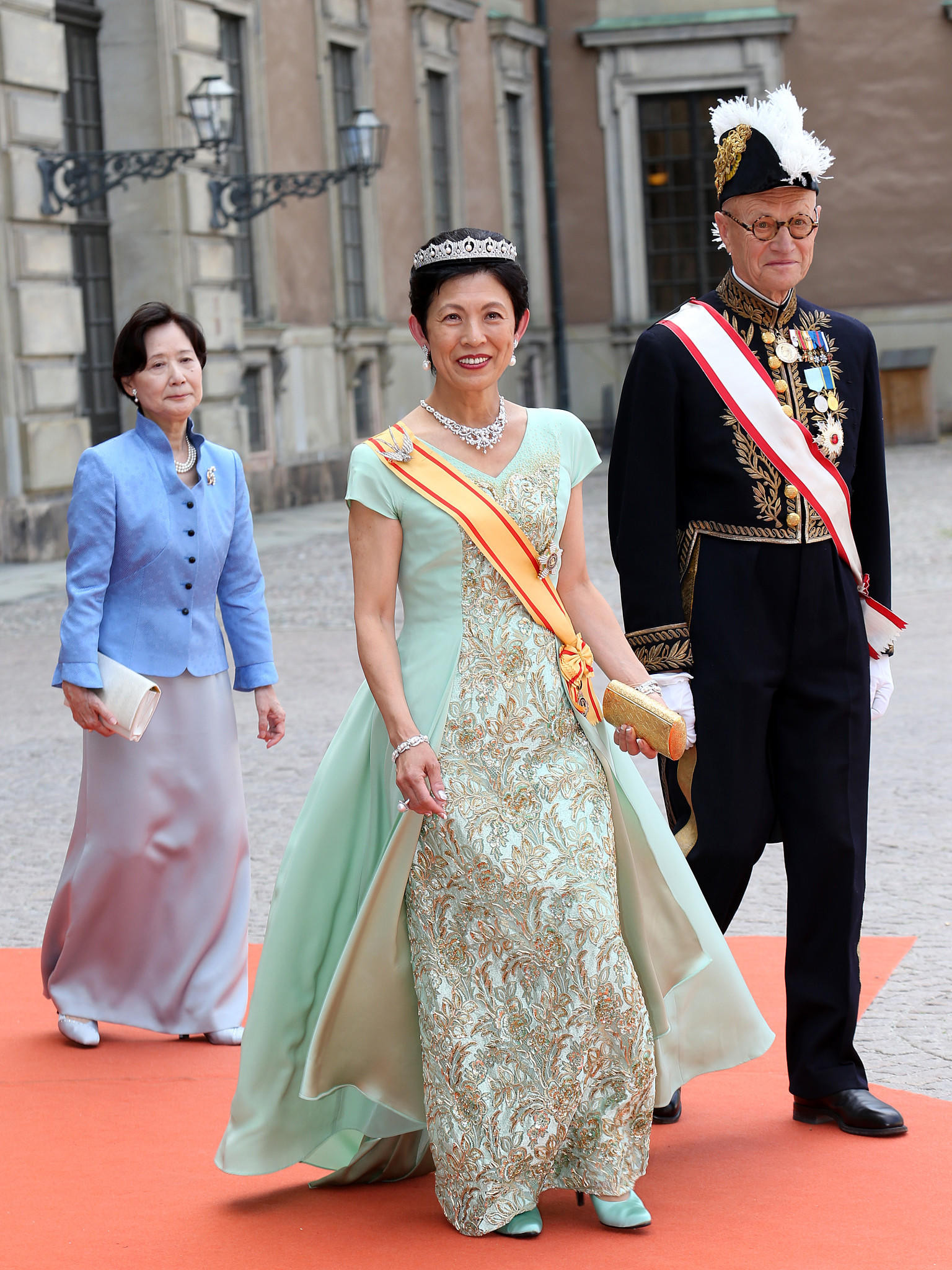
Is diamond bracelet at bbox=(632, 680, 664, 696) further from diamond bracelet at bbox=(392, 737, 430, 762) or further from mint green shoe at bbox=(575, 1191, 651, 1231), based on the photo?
mint green shoe at bbox=(575, 1191, 651, 1231)

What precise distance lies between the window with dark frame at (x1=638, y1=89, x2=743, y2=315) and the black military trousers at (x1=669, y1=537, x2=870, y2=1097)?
2219cm

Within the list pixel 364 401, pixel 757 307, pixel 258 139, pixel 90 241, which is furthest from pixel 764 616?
pixel 364 401

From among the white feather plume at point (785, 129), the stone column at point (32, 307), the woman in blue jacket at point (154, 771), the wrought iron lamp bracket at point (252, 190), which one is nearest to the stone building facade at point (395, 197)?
the stone column at point (32, 307)

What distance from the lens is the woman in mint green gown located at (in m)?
3.22

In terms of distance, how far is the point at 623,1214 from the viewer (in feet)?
10.7

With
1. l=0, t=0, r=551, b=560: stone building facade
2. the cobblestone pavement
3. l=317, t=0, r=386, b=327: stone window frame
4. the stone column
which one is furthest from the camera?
l=317, t=0, r=386, b=327: stone window frame

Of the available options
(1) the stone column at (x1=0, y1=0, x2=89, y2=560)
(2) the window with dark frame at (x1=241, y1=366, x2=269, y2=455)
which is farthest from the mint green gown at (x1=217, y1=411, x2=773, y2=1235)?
(2) the window with dark frame at (x1=241, y1=366, x2=269, y2=455)

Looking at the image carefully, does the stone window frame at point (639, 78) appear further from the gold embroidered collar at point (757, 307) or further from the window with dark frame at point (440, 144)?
the gold embroidered collar at point (757, 307)

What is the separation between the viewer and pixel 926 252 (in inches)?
991

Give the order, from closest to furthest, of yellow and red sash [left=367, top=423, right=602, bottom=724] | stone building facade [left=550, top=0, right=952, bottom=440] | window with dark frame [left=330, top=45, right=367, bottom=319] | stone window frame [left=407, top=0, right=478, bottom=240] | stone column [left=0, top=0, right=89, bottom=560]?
yellow and red sash [left=367, top=423, right=602, bottom=724] → stone column [left=0, top=0, right=89, bottom=560] → window with dark frame [left=330, top=45, right=367, bottom=319] → stone window frame [left=407, top=0, right=478, bottom=240] → stone building facade [left=550, top=0, right=952, bottom=440]

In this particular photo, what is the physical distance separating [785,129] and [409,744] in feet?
4.66

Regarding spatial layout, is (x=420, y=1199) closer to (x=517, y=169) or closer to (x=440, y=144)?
(x=440, y=144)

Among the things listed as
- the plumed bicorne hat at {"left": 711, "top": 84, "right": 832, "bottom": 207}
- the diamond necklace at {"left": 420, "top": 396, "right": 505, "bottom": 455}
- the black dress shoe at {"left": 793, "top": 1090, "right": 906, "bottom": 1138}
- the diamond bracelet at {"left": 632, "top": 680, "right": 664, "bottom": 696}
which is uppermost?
the plumed bicorne hat at {"left": 711, "top": 84, "right": 832, "bottom": 207}

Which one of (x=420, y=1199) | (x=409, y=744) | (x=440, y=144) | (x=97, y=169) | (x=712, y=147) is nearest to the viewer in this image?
(x=409, y=744)
